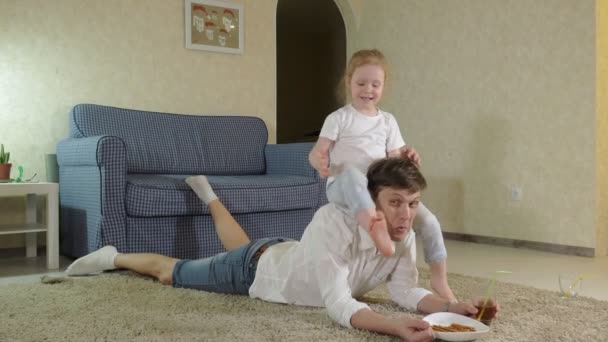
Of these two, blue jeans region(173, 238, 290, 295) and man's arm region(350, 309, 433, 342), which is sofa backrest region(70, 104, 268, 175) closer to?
blue jeans region(173, 238, 290, 295)

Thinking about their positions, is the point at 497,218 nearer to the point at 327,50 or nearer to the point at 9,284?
the point at 9,284

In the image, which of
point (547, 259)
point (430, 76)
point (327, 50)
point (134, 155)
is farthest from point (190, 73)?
point (327, 50)

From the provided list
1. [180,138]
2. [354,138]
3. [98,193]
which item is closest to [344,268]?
[354,138]

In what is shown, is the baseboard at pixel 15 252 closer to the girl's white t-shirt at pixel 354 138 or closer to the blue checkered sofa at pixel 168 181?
the blue checkered sofa at pixel 168 181

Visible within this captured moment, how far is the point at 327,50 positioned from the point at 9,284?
20.6 feet

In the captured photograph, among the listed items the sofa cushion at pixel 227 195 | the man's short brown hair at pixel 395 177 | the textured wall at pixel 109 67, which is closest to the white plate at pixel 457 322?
the man's short brown hair at pixel 395 177

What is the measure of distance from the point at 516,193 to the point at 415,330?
8.92ft

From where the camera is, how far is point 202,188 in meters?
2.90

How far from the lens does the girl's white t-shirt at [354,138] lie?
2.19 m

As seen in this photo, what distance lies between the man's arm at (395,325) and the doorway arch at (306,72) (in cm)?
630

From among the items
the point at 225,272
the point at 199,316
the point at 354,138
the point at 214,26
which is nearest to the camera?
the point at 199,316

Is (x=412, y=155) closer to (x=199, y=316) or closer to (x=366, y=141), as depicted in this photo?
(x=366, y=141)

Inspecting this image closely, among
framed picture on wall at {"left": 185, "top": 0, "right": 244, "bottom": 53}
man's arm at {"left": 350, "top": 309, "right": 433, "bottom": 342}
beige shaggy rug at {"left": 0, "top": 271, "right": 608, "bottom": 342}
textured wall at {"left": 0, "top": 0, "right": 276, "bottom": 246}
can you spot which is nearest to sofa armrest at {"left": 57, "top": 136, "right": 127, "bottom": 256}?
beige shaggy rug at {"left": 0, "top": 271, "right": 608, "bottom": 342}

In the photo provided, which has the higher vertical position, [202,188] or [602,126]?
[602,126]
